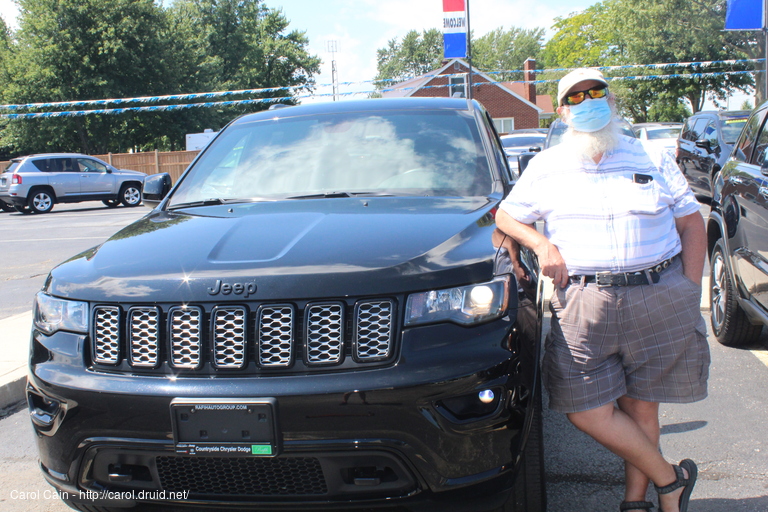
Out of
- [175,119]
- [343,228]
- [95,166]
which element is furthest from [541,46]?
[343,228]

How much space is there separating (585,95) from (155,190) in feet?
8.34

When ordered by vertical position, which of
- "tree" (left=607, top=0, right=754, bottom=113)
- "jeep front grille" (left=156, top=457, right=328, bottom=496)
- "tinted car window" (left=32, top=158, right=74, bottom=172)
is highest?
"tree" (left=607, top=0, right=754, bottom=113)

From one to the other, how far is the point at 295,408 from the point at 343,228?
2.51ft

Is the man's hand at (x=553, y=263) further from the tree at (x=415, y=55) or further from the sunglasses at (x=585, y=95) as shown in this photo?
the tree at (x=415, y=55)

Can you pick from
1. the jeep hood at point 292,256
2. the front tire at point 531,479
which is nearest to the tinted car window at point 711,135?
the jeep hood at point 292,256

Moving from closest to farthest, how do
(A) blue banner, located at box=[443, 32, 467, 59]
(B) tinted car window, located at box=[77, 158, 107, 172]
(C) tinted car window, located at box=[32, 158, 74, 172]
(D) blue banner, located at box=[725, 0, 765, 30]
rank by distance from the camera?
(D) blue banner, located at box=[725, 0, 765, 30] < (A) blue banner, located at box=[443, 32, 467, 59] < (C) tinted car window, located at box=[32, 158, 74, 172] < (B) tinted car window, located at box=[77, 158, 107, 172]

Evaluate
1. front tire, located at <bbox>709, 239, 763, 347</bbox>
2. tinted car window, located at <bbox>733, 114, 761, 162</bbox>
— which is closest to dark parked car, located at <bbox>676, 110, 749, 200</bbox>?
tinted car window, located at <bbox>733, 114, 761, 162</bbox>

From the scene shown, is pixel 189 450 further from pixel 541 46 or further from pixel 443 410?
pixel 541 46

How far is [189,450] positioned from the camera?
219 centimetres

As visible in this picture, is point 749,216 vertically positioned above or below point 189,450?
above

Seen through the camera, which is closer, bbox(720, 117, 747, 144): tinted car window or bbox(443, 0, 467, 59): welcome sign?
bbox(720, 117, 747, 144): tinted car window

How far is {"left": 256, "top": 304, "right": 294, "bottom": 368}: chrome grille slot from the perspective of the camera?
221 centimetres

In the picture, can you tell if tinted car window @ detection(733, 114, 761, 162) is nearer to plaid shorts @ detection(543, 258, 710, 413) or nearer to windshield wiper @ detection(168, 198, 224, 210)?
plaid shorts @ detection(543, 258, 710, 413)

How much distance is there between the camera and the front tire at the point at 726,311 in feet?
15.9
